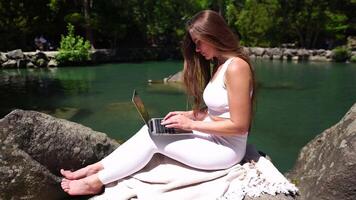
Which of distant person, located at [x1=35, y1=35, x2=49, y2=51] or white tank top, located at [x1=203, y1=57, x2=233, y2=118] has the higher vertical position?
white tank top, located at [x1=203, y1=57, x2=233, y2=118]

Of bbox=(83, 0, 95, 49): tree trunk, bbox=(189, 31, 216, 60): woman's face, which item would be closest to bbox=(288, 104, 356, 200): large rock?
bbox=(189, 31, 216, 60): woman's face

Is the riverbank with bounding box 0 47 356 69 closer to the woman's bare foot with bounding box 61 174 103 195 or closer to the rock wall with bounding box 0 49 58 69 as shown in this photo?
the rock wall with bounding box 0 49 58 69

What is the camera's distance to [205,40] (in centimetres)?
278

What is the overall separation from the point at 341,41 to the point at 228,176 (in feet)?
92.6

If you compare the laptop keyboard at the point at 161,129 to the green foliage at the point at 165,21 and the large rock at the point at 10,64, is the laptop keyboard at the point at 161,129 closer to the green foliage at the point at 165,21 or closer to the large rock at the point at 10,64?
the large rock at the point at 10,64

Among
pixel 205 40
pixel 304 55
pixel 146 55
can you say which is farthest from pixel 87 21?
pixel 205 40

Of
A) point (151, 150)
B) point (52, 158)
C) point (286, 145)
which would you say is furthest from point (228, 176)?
point (286, 145)

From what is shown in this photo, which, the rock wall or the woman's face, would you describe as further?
the rock wall

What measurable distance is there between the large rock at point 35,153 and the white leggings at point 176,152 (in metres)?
0.46

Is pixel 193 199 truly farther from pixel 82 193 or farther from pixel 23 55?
pixel 23 55

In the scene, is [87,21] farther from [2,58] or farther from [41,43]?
[2,58]

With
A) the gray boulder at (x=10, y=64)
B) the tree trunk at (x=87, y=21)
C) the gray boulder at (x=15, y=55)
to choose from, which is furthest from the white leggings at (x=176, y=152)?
the tree trunk at (x=87, y=21)

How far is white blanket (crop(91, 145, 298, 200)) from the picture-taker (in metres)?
2.65

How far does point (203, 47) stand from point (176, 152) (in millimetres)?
652
